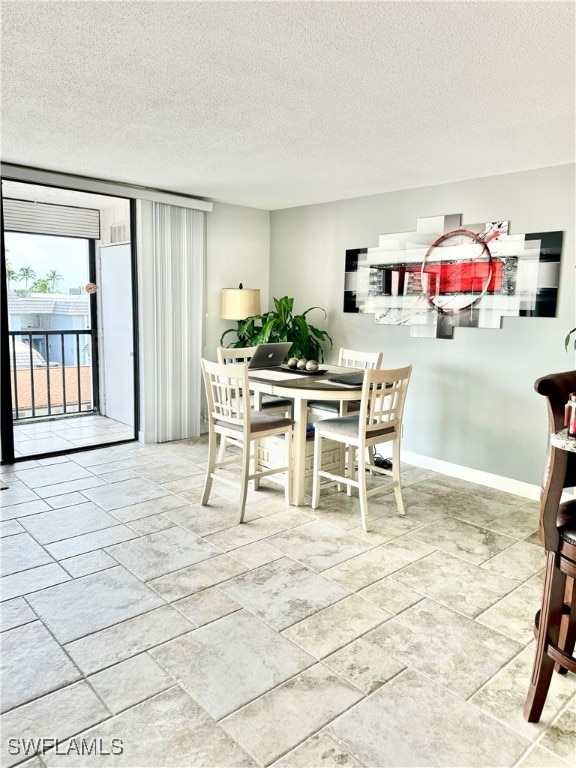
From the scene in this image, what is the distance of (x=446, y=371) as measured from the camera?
4516 millimetres

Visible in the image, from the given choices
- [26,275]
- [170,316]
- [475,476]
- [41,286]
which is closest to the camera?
[475,476]

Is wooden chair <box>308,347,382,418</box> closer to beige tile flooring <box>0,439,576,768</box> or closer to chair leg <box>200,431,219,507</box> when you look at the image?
beige tile flooring <box>0,439,576,768</box>

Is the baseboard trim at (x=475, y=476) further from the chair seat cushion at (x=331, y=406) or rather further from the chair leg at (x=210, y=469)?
the chair leg at (x=210, y=469)

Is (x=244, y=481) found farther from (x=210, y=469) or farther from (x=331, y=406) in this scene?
(x=331, y=406)

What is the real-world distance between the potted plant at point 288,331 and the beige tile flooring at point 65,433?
1589 millimetres

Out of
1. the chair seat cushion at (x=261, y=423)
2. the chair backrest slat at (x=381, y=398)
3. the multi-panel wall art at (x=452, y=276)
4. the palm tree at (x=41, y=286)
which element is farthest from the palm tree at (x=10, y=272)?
the chair backrest slat at (x=381, y=398)

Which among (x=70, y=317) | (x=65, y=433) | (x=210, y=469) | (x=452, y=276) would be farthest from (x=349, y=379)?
(x=70, y=317)

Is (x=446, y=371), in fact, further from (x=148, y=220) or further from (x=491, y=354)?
(x=148, y=220)

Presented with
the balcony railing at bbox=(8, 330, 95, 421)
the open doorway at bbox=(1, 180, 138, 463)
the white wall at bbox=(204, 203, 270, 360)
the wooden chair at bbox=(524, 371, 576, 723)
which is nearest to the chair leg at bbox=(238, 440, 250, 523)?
the wooden chair at bbox=(524, 371, 576, 723)

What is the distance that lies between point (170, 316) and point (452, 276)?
2.68 meters

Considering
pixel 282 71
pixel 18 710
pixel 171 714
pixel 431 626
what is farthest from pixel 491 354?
pixel 18 710

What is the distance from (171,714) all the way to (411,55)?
8.66 ft

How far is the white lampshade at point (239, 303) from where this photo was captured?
5.47m

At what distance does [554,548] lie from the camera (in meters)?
1.70
